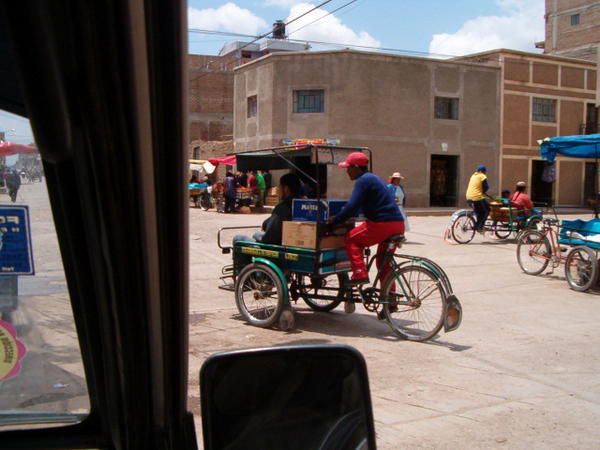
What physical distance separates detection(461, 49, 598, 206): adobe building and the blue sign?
33.0m

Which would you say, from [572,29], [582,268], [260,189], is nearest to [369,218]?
[582,268]

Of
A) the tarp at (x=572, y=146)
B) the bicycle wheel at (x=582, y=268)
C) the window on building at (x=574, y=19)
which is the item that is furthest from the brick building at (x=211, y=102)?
the bicycle wheel at (x=582, y=268)

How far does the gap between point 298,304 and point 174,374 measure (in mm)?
6762

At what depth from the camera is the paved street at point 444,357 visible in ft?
6.29

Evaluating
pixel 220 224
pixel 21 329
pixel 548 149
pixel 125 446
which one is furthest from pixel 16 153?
pixel 220 224

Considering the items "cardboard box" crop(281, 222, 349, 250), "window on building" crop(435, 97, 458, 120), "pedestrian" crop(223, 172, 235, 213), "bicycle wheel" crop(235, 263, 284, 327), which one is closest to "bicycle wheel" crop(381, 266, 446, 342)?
"cardboard box" crop(281, 222, 349, 250)

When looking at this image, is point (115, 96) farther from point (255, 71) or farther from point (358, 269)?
point (255, 71)

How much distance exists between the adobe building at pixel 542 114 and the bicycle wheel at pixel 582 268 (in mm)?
23770

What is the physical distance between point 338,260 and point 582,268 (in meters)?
4.72

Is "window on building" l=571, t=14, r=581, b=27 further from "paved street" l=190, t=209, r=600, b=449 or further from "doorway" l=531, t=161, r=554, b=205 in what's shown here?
"paved street" l=190, t=209, r=600, b=449

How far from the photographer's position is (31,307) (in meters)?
1.85

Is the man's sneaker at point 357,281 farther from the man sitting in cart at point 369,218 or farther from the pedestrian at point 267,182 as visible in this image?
the pedestrian at point 267,182

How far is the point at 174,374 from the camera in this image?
1909 millimetres

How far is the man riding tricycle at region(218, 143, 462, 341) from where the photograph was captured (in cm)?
673
